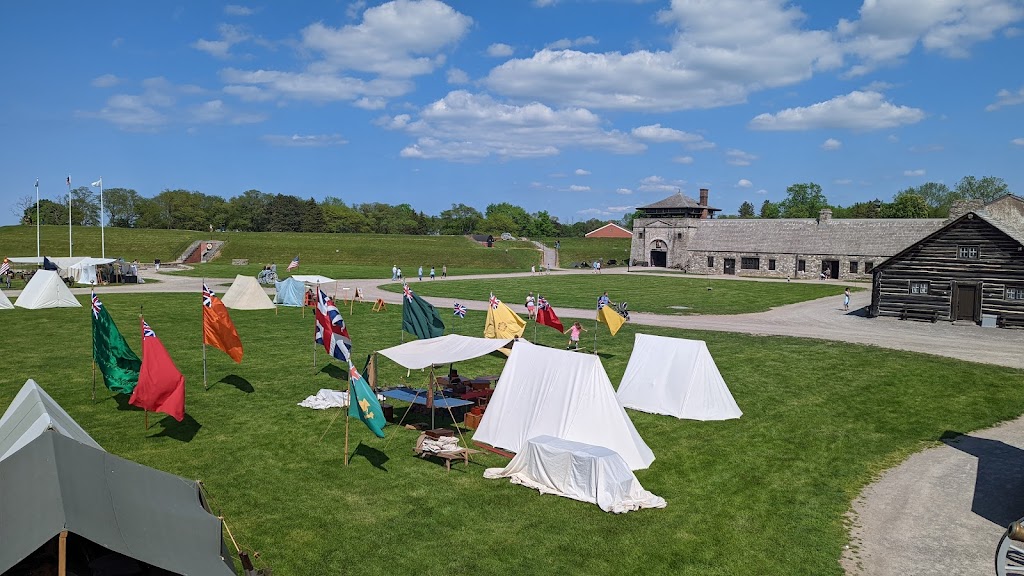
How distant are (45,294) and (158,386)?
23891 mm

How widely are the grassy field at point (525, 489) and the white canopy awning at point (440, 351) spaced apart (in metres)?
1.73

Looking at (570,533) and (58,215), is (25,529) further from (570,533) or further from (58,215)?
(58,215)

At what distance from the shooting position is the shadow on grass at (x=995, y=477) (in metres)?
12.1

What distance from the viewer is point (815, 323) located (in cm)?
3400

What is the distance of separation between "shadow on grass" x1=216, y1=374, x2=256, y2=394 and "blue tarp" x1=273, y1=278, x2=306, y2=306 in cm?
1531

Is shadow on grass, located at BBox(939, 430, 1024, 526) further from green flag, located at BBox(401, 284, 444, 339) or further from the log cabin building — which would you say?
the log cabin building

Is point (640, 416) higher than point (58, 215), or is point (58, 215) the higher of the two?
point (58, 215)

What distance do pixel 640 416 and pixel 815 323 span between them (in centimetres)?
1989

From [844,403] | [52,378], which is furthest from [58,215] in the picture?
[844,403]

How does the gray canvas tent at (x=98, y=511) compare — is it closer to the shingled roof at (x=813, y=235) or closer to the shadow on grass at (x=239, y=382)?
the shadow on grass at (x=239, y=382)

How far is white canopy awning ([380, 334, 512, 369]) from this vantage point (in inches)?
618

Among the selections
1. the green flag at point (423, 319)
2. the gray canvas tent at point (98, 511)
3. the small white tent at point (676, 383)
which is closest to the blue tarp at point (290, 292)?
the green flag at point (423, 319)

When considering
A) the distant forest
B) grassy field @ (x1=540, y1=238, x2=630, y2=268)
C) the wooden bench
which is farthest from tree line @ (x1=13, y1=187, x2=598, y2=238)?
the wooden bench

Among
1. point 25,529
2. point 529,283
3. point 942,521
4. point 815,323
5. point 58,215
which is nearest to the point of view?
point 25,529
